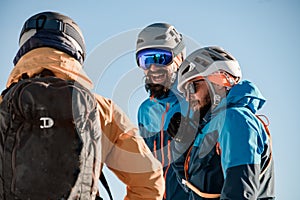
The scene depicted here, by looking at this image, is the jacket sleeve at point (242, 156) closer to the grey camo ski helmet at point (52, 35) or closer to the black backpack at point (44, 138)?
the grey camo ski helmet at point (52, 35)

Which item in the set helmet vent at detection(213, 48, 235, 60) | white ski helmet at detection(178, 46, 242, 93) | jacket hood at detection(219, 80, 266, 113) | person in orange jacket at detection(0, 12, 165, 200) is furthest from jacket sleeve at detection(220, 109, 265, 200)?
person in orange jacket at detection(0, 12, 165, 200)

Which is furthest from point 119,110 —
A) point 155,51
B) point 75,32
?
point 155,51

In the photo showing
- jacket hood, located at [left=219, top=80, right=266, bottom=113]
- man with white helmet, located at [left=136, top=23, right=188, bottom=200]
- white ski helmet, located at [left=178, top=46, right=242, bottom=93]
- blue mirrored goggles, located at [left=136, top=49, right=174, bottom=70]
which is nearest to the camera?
jacket hood, located at [left=219, top=80, right=266, bottom=113]

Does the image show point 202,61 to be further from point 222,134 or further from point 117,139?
point 117,139

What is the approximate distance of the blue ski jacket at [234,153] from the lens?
17.3 feet

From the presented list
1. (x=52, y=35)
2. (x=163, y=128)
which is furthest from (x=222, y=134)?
(x=163, y=128)

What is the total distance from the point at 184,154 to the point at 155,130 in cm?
155

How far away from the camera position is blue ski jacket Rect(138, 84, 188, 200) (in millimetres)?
7794

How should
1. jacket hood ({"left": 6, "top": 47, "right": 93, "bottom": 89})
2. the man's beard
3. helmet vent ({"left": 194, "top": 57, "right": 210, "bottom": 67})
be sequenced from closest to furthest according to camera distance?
jacket hood ({"left": 6, "top": 47, "right": 93, "bottom": 89}), helmet vent ({"left": 194, "top": 57, "right": 210, "bottom": 67}), the man's beard

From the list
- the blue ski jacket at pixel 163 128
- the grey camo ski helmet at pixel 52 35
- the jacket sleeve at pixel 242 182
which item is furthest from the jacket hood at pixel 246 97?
the grey camo ski helmet at pixel 52 35

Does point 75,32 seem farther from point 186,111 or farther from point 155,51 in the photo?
point 155,51

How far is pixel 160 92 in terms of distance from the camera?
8438 mm

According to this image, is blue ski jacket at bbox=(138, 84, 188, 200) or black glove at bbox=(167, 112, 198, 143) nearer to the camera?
black glove at bbox=(167, 112, 198, 143)

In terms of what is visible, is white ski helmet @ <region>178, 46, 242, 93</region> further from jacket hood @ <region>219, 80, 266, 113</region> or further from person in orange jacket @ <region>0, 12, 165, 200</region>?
person in orange jacket @ <region>0, 12, 165, 200</region>
